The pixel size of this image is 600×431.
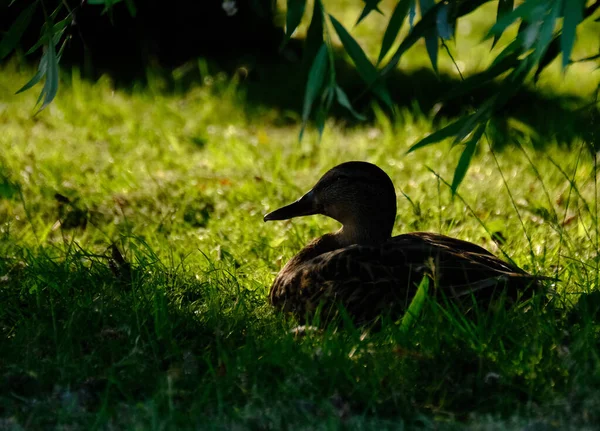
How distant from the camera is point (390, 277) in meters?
3.94

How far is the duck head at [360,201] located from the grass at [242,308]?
32cm

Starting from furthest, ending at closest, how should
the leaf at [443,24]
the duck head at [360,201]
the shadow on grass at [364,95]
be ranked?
the shadow on grass at [364,95], the duck head at [360,201], the leaf at [443,24]

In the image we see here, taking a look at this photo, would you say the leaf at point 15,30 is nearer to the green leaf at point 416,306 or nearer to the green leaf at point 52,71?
the green leaf at point 52,71

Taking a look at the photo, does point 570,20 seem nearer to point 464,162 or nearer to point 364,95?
point 464,162

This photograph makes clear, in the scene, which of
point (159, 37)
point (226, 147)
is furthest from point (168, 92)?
point (226, 147)

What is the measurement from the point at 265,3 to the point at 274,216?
17.5 feet

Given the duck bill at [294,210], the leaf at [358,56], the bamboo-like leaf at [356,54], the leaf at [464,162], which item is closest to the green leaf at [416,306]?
the leaf at [464,162]

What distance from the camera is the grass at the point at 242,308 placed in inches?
130

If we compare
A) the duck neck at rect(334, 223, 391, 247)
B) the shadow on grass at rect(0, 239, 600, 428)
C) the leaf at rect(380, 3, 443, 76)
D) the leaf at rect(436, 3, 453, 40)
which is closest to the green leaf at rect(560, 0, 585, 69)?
the leaf at rect(436, 3, 453, 40)

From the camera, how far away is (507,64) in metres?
3.93

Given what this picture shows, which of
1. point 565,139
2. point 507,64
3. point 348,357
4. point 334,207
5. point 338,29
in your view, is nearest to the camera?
point 348,357

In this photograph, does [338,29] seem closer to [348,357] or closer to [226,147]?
[348,357]

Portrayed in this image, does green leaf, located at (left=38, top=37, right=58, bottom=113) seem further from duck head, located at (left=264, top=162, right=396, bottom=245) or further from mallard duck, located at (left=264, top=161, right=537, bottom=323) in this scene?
duck head, located at (left=264, top=162, right=396, bottom=245)

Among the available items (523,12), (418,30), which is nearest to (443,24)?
(418,30)
